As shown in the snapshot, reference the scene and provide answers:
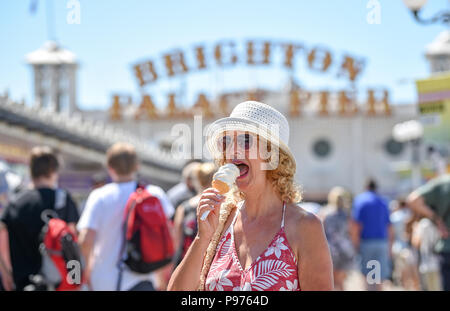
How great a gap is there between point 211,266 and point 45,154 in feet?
9.11

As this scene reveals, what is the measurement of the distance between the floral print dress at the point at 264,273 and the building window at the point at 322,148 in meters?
33.1

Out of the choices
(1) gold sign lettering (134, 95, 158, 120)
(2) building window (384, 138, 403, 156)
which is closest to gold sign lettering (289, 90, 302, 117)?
(2) building window (384, 138, 403, 156)

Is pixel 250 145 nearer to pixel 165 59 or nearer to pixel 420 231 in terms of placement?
pixel 420 231

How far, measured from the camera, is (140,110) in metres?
36.0

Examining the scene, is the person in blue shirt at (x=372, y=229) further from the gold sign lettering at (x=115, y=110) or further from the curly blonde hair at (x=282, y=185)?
the gold sign lettering at (x=115, y=110)

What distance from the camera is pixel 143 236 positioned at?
16.1 ft

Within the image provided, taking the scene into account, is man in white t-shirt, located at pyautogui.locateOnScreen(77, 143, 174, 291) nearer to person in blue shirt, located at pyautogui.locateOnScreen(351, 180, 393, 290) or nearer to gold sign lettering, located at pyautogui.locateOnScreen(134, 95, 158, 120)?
person in blue shirt, located at pyautogui.locateOnScreen(351, 180, 393, 290)

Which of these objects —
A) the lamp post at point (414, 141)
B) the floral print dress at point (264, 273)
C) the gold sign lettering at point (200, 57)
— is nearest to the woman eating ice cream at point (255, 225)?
the floral print dress at point (264, 273)

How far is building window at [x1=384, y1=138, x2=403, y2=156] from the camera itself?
35.0 metres

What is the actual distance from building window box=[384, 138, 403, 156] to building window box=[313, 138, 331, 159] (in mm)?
2995

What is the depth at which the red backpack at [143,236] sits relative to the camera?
4875 mm

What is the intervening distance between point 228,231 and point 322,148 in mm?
33205

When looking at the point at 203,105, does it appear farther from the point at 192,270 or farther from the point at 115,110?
the point at 192,270
